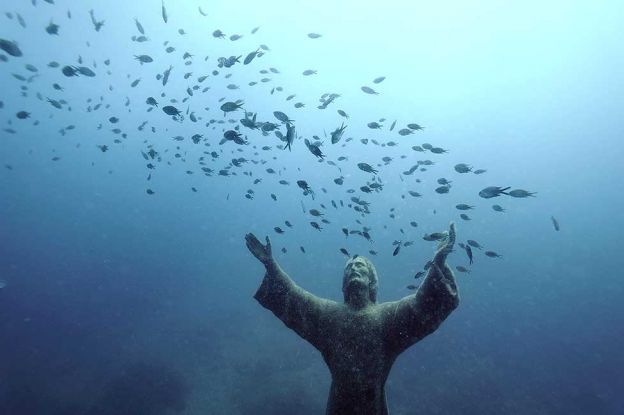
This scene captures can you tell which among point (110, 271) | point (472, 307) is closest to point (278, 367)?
point (472, 307)

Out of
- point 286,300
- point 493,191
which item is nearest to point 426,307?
point 286,300

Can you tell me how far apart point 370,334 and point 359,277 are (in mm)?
784

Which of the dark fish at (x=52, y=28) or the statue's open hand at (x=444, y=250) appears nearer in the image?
the statue's open hand at (x=444, y=250)

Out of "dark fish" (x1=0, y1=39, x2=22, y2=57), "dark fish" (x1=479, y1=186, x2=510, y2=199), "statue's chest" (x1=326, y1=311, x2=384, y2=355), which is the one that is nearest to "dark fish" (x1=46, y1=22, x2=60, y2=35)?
"dark fish" (x1=0, y1=39, x2=22, y2=57)

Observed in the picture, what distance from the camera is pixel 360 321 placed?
16.4ft

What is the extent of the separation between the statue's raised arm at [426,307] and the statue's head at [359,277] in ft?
1.51

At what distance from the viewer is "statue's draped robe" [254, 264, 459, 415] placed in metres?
4.57

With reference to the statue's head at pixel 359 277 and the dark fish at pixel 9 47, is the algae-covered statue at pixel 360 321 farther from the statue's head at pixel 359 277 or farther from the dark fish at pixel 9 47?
the dark fish at pixel 9 47

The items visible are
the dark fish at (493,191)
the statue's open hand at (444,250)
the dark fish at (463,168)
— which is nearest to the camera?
the statue's open hand at (444,250)

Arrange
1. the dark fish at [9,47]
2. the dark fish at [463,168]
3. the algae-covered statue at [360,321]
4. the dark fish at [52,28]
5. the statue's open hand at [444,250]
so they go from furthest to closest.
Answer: the dark fish at [463,168] < the dark fish at [52,28] < the dark fish at [9,47] < the algae-covered statue at [360,321] < the statue's open hand at [444,250]

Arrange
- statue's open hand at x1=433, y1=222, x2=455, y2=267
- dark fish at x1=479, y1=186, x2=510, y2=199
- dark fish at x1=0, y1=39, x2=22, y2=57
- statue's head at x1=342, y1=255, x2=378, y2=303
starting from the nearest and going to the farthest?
1. statue's open hand at x1=433, y1=222, x2=455, y2=267
2. statue's head at x1=342, y1=255, x2=378, y2=303
3. dark fish at x1=479, y1=186, x2=510, y2=199
4. dark fish at x1=0, y1=39, x2=22, y2=57

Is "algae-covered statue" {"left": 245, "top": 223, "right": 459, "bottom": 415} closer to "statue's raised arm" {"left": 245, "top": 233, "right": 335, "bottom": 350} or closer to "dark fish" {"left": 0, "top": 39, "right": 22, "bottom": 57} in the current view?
"statue's raised arm" {"left": 245, "top": 233, "right": 335, "bottom": 350}

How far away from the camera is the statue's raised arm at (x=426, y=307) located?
444cm

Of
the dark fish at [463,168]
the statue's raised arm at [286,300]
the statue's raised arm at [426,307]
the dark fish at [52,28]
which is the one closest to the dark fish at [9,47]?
the dark fish at [52,28]
